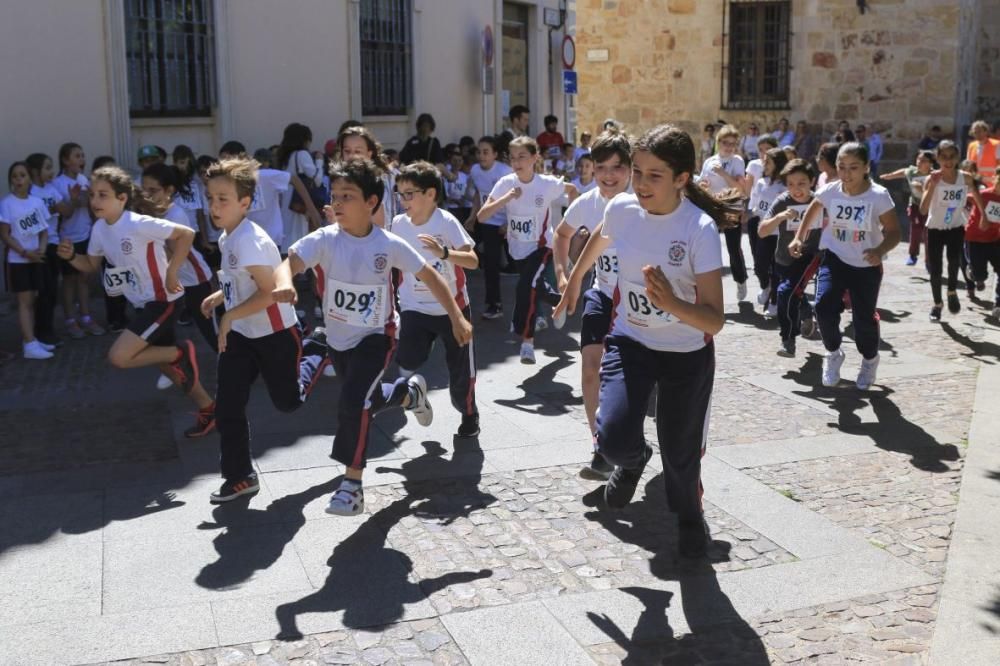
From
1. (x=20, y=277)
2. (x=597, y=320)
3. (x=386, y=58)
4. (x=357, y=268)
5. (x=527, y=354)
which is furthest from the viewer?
(x=386, y=58)

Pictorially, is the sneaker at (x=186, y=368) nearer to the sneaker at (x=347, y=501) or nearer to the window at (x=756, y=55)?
the sneaker at (x=347, y=501)

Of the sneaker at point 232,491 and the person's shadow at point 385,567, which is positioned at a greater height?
the sneaker at point 232,491

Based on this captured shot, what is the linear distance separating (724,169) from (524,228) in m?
3.47

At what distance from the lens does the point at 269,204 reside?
1054 cm

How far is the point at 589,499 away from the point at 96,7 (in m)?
8.99

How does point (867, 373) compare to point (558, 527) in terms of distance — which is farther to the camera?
point (867, 373)

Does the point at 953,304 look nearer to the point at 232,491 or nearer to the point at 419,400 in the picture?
the point at 419,400

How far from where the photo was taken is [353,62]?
15.8 m

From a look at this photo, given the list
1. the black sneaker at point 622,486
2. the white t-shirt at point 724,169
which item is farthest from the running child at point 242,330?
the white t-shirt at point 724,169

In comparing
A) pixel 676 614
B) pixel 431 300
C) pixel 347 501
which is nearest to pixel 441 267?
pixel 431 300

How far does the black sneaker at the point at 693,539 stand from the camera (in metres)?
5.11

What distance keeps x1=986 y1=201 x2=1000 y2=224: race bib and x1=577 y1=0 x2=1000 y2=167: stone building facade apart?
14.8 meters

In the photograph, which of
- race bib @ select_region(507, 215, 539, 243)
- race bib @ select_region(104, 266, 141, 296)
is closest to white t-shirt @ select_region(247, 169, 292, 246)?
race bib @ select_region(507, 215, 539, 243)

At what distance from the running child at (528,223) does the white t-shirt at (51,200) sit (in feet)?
12.8
